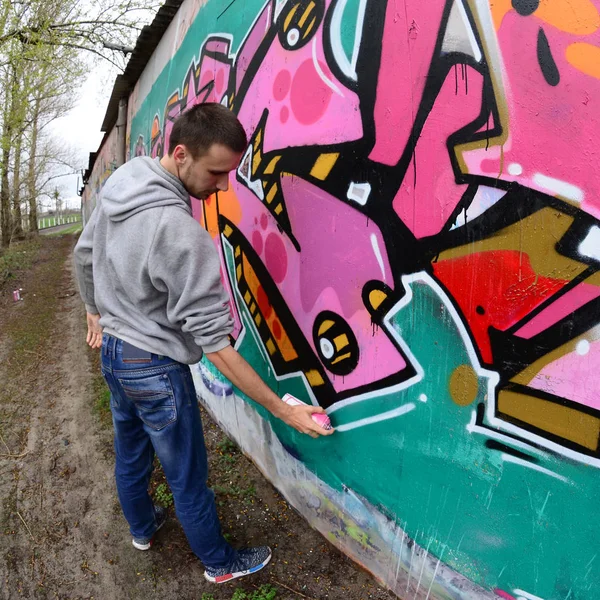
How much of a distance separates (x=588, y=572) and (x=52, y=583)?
2440mm

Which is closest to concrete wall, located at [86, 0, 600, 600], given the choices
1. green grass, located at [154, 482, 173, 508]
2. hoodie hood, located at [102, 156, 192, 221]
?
hoodie hood, located at [102, 156, 192, 221]

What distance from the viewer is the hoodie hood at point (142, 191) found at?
1.77 m

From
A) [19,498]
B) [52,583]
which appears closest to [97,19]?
[19,498]

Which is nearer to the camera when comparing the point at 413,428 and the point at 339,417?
the point at 413,428

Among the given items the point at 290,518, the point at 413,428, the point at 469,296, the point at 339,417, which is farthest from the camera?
the point at 290,518

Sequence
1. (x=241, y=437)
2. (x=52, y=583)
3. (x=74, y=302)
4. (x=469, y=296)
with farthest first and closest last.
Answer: (x=74, y=302) < (x=241, y=437) < (x=52, y=583) < (x=469, y=296)

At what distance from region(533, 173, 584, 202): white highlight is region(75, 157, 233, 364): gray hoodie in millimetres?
1120

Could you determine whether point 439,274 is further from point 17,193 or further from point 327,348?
point 17,193

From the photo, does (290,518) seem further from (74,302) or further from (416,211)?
(74,302)

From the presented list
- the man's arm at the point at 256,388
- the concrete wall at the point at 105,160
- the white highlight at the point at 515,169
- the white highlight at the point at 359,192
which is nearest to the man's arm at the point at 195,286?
the man's arm at the point at 256,388

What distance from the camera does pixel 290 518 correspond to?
2695 millimetres

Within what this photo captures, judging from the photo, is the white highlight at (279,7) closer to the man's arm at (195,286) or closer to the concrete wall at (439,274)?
the concrete wall at (439,274)

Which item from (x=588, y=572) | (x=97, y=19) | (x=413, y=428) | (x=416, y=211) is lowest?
(x=588, y=572)

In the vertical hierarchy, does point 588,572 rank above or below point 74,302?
above
